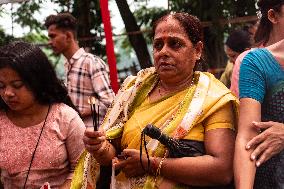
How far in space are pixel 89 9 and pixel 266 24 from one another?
6.13 m

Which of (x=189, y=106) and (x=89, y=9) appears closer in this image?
(x=189, y=106)

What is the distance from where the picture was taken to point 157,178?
2.36m

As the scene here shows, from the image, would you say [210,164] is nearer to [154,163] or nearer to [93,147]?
[154,163]

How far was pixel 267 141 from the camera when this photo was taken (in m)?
2.13

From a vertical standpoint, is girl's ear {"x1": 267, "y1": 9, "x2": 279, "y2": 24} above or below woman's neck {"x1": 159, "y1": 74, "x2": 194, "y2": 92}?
above

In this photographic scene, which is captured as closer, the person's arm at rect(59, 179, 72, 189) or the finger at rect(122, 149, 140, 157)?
the finger at rect(122, 149, 140, 157)

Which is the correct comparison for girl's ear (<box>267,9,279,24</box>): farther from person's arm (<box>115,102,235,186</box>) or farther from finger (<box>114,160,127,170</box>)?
finger (<box>114,160,127,170</box>)

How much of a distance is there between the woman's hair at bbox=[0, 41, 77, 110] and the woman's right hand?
564 mm

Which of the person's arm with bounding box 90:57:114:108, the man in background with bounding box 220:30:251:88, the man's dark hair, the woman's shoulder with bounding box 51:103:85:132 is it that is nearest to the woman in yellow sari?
the woman's shoulder with bounding box 51:103:85:132

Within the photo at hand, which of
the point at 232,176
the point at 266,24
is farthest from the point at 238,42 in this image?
the point at 232,176

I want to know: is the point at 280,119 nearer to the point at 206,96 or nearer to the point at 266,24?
the point at 206,96

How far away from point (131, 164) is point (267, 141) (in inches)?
24.1

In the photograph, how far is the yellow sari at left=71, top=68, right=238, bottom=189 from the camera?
7.62ft

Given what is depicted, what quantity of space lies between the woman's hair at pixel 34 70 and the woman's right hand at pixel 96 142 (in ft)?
1.85
